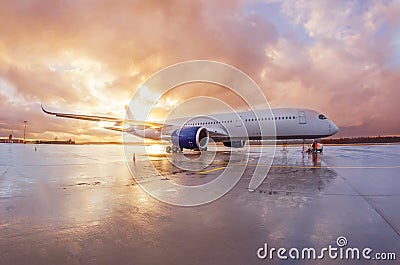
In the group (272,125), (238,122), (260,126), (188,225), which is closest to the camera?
(188,225)

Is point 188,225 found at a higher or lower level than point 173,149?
lower

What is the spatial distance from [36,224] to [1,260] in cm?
117

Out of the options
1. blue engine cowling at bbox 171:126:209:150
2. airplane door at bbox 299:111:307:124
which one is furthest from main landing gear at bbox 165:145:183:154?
airplane door at bbox 299:111:307:124

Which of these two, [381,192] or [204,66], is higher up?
[204,66]

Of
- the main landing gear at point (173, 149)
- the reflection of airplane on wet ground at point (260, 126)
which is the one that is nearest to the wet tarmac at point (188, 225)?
the reflection of airplane on wet ground at point (260, 126)

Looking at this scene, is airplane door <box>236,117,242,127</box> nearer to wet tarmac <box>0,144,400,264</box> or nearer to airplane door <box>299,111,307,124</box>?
airplane door <box>299,111,307,124</box>

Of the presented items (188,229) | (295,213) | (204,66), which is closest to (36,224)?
(188,229)

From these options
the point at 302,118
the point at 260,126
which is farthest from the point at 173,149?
the point at 302,118

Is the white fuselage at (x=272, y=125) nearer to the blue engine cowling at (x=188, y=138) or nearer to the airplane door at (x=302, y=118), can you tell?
the airplane door at (x=302, y=118)

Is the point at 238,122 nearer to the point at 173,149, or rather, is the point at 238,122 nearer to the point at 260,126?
the point at 260,126

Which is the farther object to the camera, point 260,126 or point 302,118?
point 260,126

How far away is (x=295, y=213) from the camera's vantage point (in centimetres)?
399

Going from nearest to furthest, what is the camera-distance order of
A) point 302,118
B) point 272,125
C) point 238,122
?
point 302,118, point 272,125, point 238,122

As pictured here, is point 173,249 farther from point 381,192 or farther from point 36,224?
point 381,192
